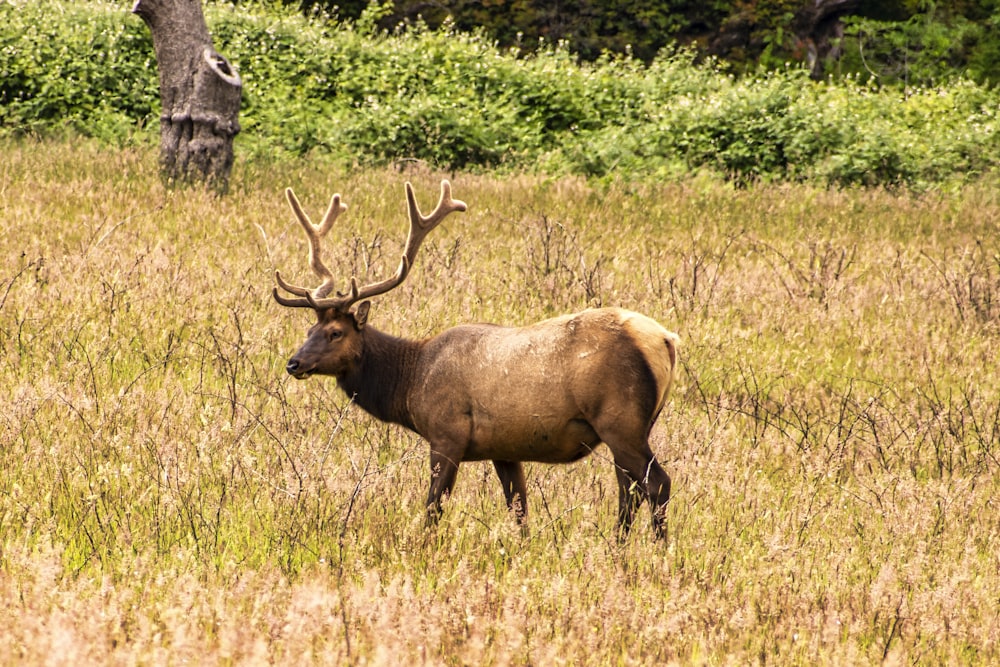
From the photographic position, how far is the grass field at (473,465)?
4.56 metres

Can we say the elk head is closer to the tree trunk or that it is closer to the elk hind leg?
the elk hind leg

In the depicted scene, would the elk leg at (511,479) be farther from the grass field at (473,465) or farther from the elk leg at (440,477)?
the elk leg at (440,477)

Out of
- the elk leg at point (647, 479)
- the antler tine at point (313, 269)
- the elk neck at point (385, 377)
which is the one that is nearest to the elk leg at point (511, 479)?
the elk neck at point (385, 377)

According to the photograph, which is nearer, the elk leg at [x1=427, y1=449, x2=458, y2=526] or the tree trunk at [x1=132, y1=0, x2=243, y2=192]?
the elk leg at [x1=427, y1=449, x2=458, y2=526]

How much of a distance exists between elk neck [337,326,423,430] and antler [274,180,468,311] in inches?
9.5

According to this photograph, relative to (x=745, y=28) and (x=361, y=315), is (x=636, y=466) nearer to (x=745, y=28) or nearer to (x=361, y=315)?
(x=361, y=315)

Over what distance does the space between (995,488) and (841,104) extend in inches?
537

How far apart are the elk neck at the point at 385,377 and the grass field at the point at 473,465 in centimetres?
24

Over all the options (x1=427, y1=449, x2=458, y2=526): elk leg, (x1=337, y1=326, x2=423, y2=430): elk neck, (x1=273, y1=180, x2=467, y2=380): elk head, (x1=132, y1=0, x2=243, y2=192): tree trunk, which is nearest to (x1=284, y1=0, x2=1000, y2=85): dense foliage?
(x1=132, y1=0, x2=243, y2=192): tree trunk

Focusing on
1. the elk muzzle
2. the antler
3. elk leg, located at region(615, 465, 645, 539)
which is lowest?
elk leg, located at region(615, 465, 645, 539)

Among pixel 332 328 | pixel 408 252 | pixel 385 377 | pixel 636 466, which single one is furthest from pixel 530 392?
pixel 408 252

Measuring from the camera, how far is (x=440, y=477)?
614 cm

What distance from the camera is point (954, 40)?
26.2m

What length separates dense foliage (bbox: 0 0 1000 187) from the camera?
17531mm
